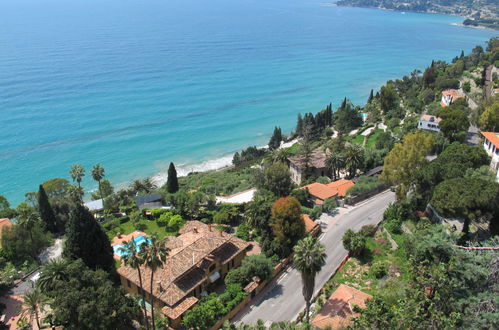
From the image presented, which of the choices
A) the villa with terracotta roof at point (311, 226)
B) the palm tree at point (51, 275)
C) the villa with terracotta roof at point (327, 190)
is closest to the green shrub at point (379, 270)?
the villa with terracotta roof at point (311, 226)

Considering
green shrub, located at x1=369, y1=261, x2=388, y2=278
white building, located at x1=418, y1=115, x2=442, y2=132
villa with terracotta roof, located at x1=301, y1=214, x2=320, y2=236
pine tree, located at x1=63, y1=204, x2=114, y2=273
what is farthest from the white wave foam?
green shrub, located at x1=369, y1=261, x2=388, y2=278

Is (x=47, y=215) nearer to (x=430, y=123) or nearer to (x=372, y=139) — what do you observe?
(x=430, y=123)

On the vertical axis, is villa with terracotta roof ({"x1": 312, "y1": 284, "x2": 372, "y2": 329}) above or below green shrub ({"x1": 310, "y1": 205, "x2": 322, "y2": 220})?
above

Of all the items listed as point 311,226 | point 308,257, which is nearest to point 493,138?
point 311,226

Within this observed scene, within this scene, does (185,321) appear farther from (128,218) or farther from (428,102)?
(428,102)

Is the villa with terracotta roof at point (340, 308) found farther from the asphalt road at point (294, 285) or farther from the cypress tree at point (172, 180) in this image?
the cypress tree at point (172, 180)

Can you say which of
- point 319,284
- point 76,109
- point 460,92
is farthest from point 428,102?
point 76,109

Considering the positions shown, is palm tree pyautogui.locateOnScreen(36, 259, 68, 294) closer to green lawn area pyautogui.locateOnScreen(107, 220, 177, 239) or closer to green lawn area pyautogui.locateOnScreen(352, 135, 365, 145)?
green lawn area pyautogui.locateOnScreen(107, 220, 177, 239)
